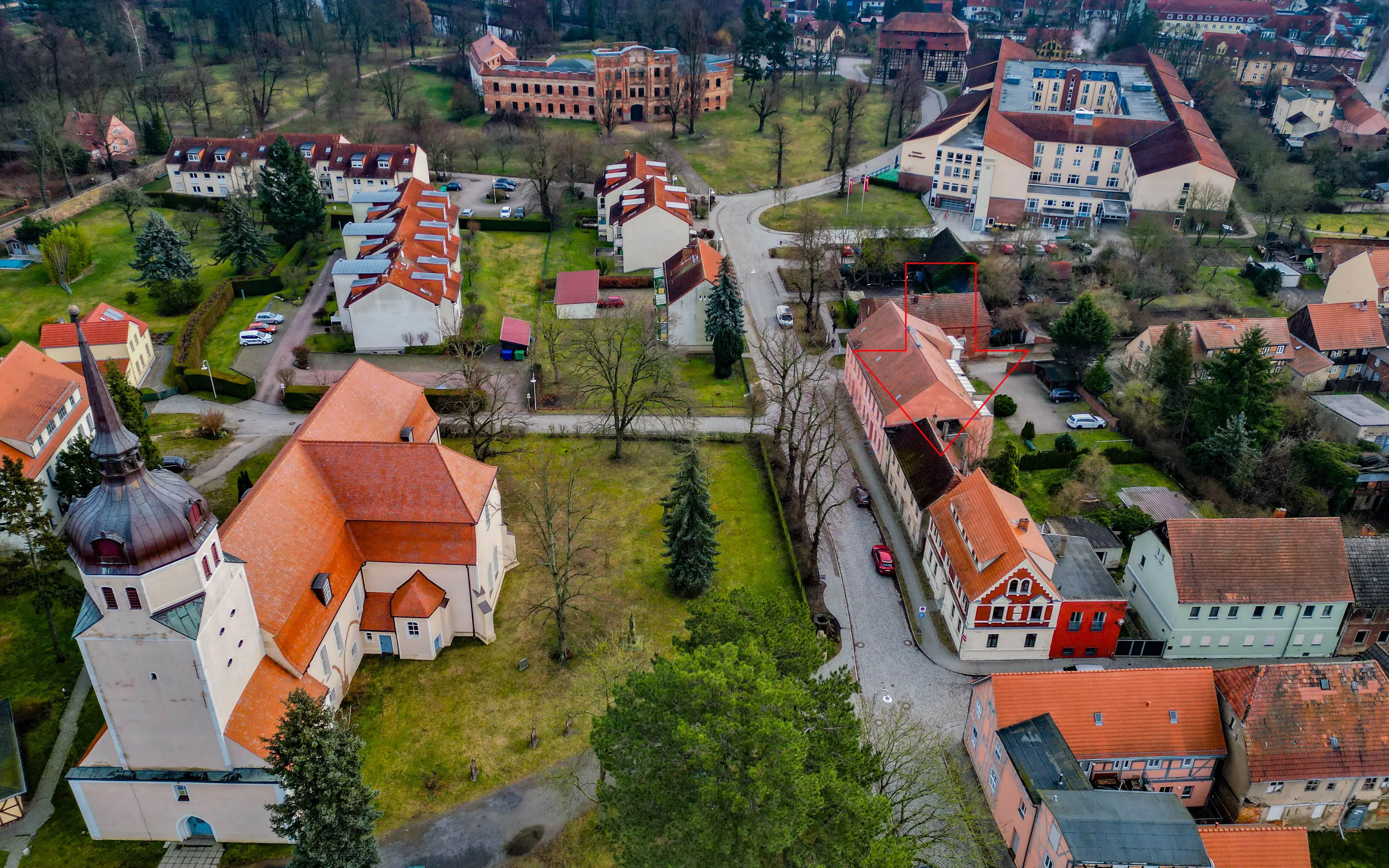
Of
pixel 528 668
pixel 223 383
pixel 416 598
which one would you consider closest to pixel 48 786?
pixel 416 598

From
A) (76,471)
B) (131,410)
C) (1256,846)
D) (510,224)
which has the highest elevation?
(131,410)

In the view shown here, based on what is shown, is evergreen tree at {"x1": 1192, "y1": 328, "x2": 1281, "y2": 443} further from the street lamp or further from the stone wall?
the stone wall

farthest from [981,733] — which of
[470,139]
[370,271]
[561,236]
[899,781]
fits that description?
[470,139]

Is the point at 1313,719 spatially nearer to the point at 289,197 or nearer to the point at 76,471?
the point at 76,471

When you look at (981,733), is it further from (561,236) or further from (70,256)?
(70,256)

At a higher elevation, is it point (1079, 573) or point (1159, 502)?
point (1079, 573)

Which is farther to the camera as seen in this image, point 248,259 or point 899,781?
point 248,259

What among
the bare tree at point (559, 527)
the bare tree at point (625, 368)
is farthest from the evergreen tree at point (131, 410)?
the bare tree at point (625, 368)

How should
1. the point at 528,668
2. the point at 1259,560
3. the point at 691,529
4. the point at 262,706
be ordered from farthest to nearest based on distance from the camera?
1. the point at 691,529
2. the point at 1259,560
3. the point at 528,668
4. the point at 262,706
